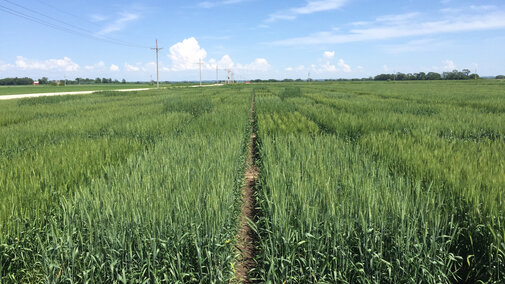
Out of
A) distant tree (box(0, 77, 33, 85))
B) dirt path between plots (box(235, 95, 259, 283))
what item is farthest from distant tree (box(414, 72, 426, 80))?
distant tree (box(0, 77, 33, 85))

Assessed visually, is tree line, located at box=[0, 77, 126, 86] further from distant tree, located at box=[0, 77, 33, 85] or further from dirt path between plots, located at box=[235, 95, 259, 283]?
dirt path between plots, located at box=[235, 95, 259, 283]

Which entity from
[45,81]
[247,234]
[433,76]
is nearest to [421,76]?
[433,76]

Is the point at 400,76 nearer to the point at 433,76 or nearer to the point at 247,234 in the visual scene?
the point at 433,76

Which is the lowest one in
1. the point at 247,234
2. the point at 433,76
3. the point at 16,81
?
the point at 247,234

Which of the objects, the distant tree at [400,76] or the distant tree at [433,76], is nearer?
the distant tree at [433,76]

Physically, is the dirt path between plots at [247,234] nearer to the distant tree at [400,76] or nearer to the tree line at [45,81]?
the tree line at [45,81]

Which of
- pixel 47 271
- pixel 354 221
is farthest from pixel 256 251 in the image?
pixel 47 271

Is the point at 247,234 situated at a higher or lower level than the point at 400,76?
lower

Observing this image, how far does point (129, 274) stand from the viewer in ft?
5.91

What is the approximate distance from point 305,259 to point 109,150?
13.1 ft

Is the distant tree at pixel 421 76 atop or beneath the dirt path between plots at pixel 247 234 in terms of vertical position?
atop

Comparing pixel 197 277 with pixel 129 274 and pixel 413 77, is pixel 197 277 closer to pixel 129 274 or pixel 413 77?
pixel 129 274

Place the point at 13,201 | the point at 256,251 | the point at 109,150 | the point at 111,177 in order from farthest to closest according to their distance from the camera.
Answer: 1. the point at 109,150
2. the point at 111,177
3. the point at 256,251
4. the point at 13,201

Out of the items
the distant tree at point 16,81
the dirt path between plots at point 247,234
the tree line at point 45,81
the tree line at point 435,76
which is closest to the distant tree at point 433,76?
the tree line at point 435,76
